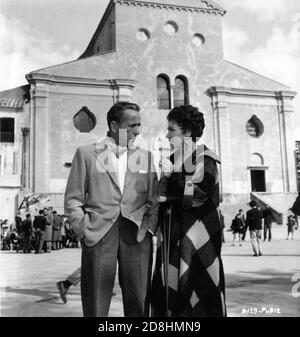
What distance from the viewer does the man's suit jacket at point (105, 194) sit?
3.37 m

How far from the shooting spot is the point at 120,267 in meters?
3.46

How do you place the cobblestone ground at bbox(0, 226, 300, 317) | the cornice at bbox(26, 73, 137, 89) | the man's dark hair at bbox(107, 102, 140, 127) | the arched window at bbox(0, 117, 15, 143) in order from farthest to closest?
1. the cornice at bbox(26, 73, 137, 89)
2. the arched window at bbox(0, 117, 15, 143)
3. the cobblestone ground at bbox(0, 226, 300, 317)
4. the man's dark hair at bbox(107, 102, 140, 127)

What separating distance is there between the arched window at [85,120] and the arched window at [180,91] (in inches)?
214

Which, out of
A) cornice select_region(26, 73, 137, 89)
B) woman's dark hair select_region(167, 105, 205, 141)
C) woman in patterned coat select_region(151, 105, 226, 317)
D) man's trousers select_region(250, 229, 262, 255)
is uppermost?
cornice select_region(26, 73, 137, 89)

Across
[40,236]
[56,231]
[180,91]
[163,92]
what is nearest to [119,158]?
[40,236]

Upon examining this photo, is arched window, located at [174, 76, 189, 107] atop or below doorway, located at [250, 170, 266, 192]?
atop

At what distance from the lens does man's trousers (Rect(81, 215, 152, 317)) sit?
3.40 meters

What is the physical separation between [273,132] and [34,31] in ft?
82.7

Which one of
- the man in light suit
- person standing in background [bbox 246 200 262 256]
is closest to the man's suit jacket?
the man in light suit

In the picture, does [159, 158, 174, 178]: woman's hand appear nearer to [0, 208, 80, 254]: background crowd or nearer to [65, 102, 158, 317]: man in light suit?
[65, 102, 158, 317]: man in light suit

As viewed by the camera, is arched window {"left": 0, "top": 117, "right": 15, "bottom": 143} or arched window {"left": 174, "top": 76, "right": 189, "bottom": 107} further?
arched window {"left": 174, "top": 76, "right": 189, "bottom": 107}

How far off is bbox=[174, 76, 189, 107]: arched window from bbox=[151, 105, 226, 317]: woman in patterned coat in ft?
84.3

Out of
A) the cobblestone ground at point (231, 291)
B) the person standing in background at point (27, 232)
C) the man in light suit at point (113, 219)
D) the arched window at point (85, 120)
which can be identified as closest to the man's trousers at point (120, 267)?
the man in light suit at point (113, 219)
